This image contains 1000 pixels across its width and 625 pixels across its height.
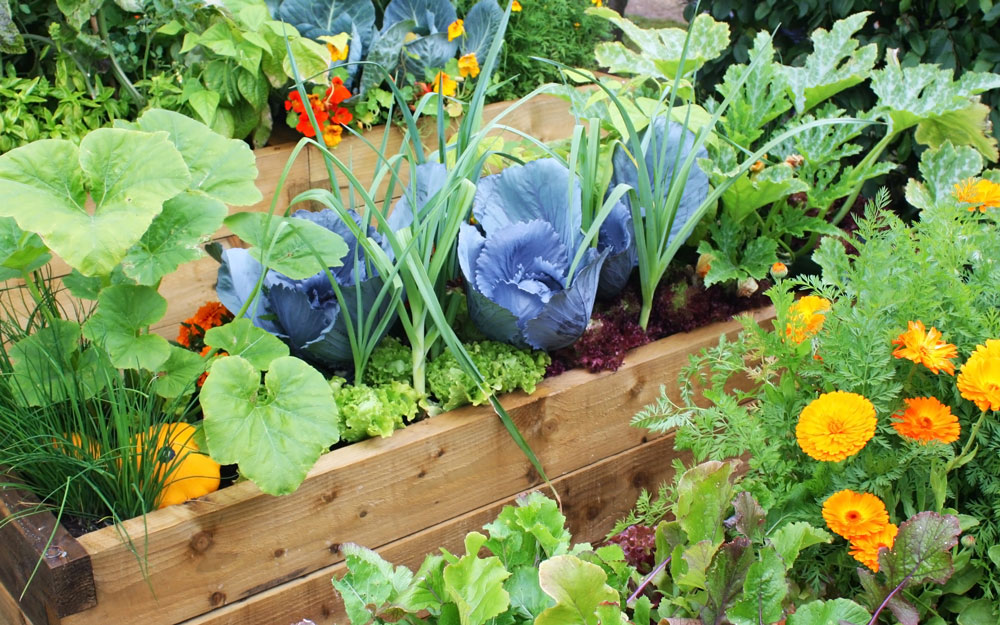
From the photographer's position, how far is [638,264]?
1814 millimetres

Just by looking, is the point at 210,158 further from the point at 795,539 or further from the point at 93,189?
the point at 795,539

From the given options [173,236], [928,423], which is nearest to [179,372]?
[173,236]

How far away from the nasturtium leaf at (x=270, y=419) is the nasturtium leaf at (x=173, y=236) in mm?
180

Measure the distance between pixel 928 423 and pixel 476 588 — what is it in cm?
51

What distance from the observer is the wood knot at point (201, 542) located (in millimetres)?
1336

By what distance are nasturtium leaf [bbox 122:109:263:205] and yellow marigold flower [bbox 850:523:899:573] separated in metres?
0.98

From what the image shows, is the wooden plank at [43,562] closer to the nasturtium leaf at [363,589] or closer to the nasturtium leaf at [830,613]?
the nasturtium leaf at [363,589]

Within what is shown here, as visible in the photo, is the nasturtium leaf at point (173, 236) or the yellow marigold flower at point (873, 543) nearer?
the yellow marigold flower at point (873, 543)

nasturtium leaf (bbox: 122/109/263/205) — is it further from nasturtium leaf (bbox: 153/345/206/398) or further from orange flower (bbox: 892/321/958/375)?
orange flower (bbox: 892/321/958/375)

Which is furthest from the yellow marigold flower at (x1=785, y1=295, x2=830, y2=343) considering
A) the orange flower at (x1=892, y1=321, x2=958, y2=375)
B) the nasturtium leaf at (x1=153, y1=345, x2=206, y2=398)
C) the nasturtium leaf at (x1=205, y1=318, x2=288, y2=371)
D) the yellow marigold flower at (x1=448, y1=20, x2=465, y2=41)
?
the yellow marigold flower at (x1=448, y1=20, x2=465, y2=41)

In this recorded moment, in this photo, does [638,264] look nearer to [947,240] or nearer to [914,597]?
[947,240]

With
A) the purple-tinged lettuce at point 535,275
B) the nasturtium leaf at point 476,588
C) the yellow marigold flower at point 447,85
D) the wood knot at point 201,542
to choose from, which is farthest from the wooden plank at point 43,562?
the yellow marigold flower at point 447,85

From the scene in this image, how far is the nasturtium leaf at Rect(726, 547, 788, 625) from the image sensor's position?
2.90ft

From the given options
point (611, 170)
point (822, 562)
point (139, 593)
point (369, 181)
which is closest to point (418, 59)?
point (369, 181)
